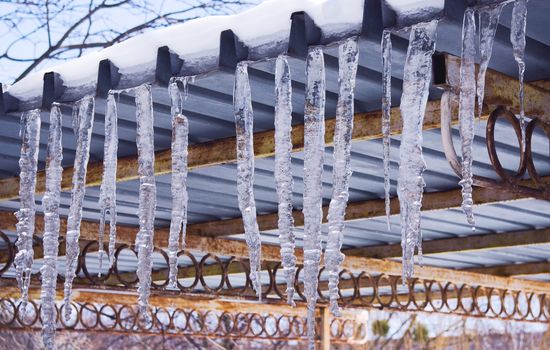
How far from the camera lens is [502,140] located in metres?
5.26

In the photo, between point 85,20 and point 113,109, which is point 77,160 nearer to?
point 113,109

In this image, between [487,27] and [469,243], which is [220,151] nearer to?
[487,27]

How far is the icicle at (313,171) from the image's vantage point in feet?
12.1

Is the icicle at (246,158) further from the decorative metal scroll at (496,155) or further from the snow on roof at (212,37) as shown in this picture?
the decorative metal scroll at (496,155)

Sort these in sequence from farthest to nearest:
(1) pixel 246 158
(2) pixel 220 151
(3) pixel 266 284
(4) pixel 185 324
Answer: (4) pixel 185 324 < (3) pixel 266 284 < (2) pixel 220 151 < (1) pixel 246 158

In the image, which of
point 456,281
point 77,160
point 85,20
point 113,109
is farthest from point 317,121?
point 85,20

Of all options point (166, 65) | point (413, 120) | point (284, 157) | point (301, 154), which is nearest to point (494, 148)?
point (413, 120)

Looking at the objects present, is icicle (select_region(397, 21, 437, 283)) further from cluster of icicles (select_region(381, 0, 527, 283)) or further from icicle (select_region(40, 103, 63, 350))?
icicle (select_region(40, 103, 63, 350))

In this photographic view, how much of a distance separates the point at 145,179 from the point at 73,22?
28.8 feet

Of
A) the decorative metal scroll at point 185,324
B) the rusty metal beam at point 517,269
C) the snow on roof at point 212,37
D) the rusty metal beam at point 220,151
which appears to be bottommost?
the decorative metal scroll at point 185,324

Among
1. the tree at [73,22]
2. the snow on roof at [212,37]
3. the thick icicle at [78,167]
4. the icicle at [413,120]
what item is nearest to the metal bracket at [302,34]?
the snow on roof at [212,37]

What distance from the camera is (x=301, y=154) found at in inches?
217

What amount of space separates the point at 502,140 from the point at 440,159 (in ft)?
1.75

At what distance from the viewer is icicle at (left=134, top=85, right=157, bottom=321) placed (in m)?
4.16
